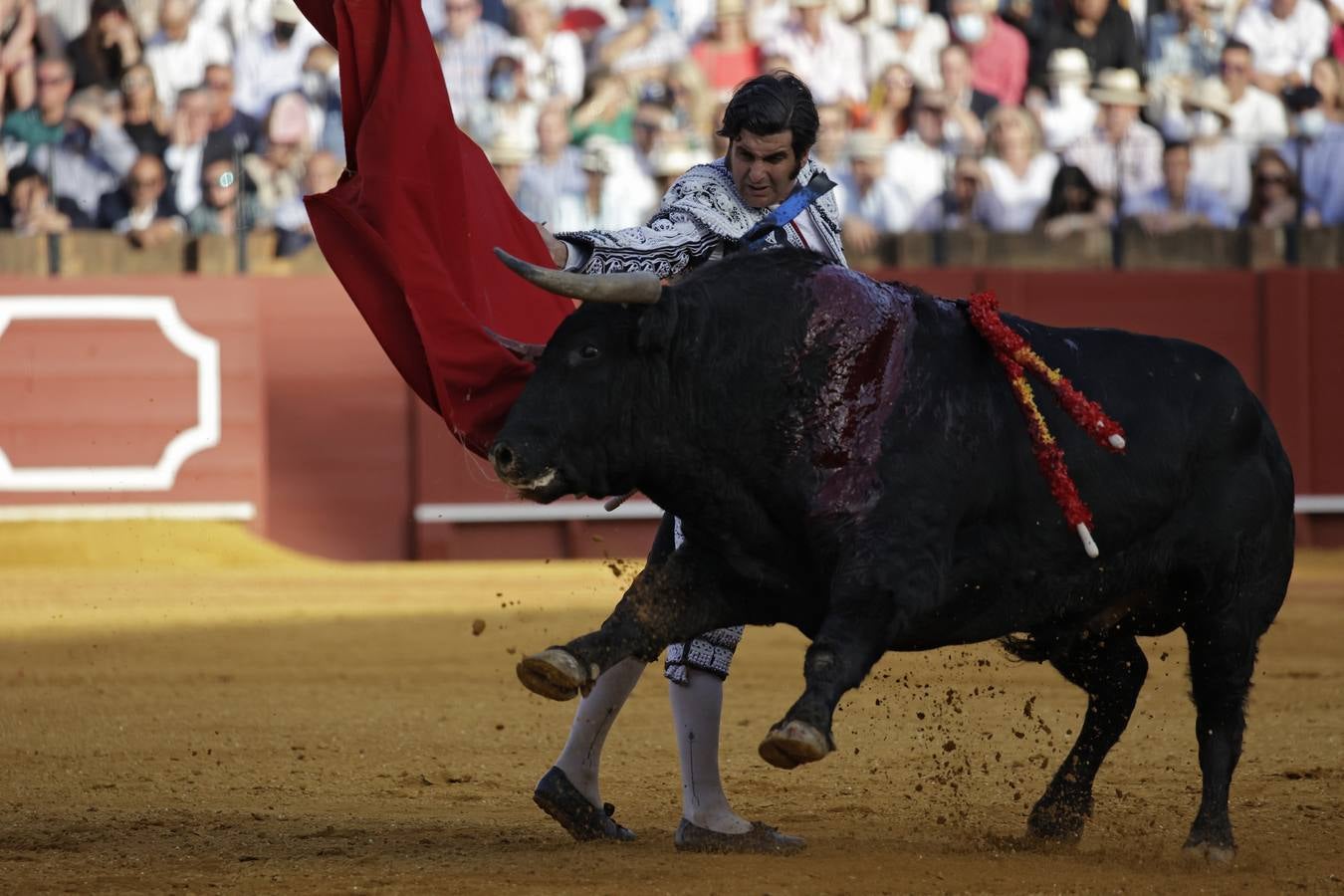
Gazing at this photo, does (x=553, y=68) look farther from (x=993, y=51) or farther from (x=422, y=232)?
(x=422, y=232)

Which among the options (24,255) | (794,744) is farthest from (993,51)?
(794,744)

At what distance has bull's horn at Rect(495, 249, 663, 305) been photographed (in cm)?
311

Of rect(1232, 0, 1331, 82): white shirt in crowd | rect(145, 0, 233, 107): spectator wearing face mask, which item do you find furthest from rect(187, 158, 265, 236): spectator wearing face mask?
rect(1232, 0, 1331, 82): white shirt in crowd

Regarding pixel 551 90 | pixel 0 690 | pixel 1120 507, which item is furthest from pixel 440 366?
pixel 551 90

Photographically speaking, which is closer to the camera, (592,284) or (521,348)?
(592,284)

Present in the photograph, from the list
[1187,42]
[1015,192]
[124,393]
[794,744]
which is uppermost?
[1187,42]

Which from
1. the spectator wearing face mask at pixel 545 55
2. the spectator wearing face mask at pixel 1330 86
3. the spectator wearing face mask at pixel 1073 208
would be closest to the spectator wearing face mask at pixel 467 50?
the spectator wearing face mask at pixel 545 55

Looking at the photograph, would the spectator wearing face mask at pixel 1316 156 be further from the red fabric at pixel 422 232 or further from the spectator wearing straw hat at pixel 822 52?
the red fabric at pixel 422 232

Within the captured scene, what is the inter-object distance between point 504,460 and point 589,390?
7.0 inches

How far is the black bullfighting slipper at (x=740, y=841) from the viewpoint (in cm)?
356

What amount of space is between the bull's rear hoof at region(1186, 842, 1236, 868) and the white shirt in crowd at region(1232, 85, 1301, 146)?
7.03 metres

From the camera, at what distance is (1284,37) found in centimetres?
1034

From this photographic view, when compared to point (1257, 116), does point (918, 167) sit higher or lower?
lower

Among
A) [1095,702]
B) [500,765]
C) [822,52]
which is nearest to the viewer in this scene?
[1095,702]
